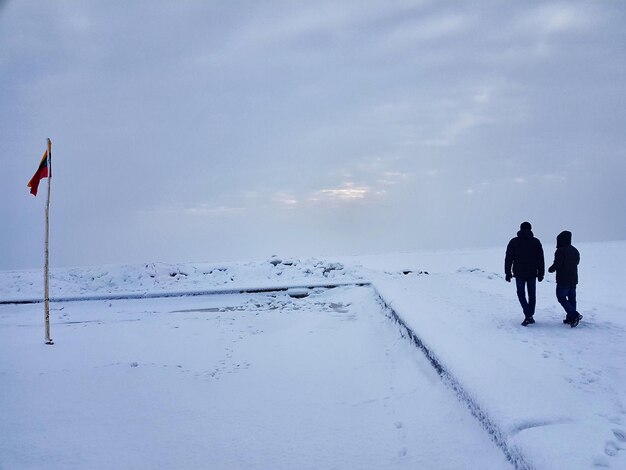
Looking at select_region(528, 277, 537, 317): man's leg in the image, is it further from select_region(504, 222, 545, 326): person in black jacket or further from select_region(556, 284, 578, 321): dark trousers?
select_region(556, 284, 578, 321): dark trousers

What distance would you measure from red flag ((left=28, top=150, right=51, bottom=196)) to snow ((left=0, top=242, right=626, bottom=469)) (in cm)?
358

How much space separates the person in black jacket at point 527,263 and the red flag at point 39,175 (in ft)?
33.7

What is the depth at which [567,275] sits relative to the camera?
7.91 metres

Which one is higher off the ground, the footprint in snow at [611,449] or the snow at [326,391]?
the footprint in snow at [611,449]

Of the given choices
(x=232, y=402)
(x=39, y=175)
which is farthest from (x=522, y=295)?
(x=39, y=175)

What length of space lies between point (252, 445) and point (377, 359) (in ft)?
11.7

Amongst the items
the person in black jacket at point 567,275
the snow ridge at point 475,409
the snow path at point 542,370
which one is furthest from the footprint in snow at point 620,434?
the person in black jacket at point 567,275

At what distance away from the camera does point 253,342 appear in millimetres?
9266

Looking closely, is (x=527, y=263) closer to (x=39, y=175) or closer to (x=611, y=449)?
(x=611, y=449)

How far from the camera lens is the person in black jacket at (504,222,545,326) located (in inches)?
328

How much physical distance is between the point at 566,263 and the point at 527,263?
0.70 m

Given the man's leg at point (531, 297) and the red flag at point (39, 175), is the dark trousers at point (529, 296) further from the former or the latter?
the red flag at point (39, 175)

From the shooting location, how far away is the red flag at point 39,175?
30.7ft

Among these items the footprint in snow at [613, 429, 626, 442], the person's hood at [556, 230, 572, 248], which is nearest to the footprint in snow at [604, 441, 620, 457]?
the footprint in snow at [613, 429, 626, 442]
